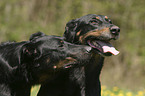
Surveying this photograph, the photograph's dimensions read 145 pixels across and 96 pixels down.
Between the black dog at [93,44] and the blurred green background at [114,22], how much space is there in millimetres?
5877

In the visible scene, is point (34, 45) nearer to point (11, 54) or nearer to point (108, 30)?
point (11, 54)

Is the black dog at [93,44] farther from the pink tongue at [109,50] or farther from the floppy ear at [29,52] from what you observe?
the floppy ear at [29,52]

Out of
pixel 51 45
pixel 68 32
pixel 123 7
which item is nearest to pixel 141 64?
pixel 123 7

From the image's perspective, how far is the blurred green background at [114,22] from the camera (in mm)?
10836

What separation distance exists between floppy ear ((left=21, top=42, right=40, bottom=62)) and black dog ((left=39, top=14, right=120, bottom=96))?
→ 675 millimetres

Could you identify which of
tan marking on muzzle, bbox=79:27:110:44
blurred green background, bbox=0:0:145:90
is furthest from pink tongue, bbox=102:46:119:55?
blurred green background, bbox=0:0:145:90

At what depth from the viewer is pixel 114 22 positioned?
1097 cm

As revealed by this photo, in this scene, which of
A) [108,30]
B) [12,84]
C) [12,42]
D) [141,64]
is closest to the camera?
[12,84]

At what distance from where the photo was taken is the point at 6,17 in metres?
13.5

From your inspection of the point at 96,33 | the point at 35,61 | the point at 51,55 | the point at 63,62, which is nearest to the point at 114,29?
the point at 96,33

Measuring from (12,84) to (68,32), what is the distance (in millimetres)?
1675

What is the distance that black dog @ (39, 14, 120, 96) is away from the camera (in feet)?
14.3

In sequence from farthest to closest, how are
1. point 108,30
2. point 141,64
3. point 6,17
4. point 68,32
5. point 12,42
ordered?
point 6,17, point 141,64, point 68,32, point 108,30, point 12,42

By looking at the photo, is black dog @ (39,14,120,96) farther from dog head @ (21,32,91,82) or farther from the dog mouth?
dog head @ (21,32,91,82)
